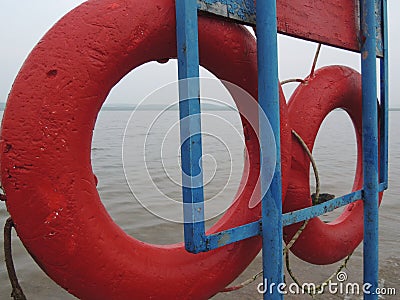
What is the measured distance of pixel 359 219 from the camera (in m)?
2.31

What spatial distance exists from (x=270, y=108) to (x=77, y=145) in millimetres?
617

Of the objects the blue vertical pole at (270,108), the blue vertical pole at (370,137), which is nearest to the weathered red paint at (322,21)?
the blue vertical pole at (370,137)

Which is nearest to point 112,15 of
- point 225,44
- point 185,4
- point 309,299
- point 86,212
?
point 185,4

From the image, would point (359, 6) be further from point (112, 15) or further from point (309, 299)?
point (309, 299)

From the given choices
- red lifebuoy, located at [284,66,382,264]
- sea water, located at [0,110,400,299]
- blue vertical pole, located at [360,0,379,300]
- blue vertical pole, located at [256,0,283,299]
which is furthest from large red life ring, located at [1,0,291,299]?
blue vertical pole, located at [360,0,379,300]

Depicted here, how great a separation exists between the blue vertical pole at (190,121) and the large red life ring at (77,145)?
0.32 ft

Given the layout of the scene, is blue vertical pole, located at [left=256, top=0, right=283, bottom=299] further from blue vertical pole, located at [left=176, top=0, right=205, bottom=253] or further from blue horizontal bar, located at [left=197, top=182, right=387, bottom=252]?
blue vertical pole, located at [left=176, top=0, right=205, bottom=253]

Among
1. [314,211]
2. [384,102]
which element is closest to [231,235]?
[314,211]

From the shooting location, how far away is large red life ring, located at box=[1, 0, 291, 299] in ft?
3.52

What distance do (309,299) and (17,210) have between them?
7.44 ft

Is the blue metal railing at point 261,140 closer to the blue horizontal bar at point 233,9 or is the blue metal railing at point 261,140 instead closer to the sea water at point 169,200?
the blue horizontal bar at point 233,9

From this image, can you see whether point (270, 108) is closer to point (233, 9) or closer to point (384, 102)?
point (233, 9)

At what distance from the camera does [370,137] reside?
6.19ft

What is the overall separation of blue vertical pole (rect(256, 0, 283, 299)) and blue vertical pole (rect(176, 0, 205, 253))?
26cm
